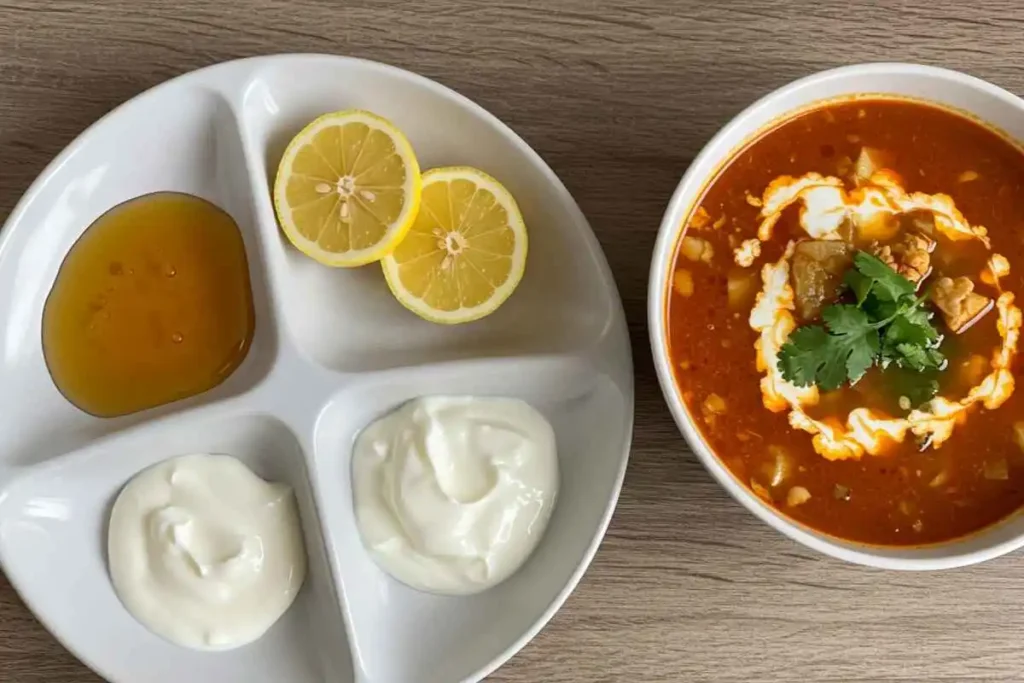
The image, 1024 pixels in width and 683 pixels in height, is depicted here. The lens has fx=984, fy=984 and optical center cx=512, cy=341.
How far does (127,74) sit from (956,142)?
1755mm

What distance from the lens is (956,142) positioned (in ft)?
6.35

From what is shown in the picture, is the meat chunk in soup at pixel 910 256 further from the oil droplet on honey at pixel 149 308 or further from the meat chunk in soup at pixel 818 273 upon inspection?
the oil droplet on honey at pixel 149 308

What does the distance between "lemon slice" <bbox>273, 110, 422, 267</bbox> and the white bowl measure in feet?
1.80

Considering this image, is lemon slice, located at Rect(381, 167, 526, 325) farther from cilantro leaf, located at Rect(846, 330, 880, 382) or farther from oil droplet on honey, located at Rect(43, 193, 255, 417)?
cilantro leaf, located at Rect(846, 330, 880, 382)

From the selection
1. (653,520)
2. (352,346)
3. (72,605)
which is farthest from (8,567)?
(653,520)

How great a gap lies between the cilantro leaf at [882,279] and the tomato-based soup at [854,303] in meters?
0.05

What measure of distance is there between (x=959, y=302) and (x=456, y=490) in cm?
107

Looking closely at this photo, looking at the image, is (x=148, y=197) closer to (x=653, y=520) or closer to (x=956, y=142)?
(x=653, y=520)

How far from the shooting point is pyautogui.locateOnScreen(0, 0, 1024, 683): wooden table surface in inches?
85.4

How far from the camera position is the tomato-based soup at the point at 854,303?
6.24 ft

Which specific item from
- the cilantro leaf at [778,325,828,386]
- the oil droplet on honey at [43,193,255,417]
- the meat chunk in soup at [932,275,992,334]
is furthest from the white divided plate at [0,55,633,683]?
the meat chunk in soup at [932,275,992,334]

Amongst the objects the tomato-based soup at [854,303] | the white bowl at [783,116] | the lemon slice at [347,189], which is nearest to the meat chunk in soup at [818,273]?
the tomato-based soup at [854,303]

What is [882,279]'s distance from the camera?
181cm

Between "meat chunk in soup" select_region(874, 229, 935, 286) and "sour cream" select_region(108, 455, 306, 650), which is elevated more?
"meat chunk in soup" select_region(874, 229, 935, 286)
